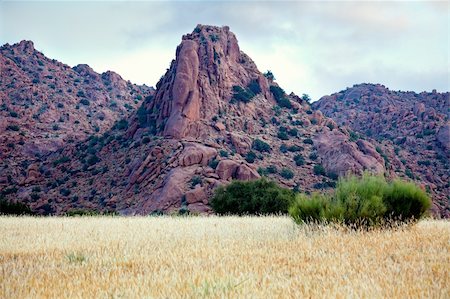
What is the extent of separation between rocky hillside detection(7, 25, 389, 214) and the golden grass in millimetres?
34327

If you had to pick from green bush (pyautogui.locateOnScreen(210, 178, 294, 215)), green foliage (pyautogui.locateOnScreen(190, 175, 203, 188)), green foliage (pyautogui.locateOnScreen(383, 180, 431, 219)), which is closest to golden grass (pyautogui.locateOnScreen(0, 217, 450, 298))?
green foliage (pyautogui.locateOnScreen(383, 180, 431, 219))

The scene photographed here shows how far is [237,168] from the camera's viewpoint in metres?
50.6

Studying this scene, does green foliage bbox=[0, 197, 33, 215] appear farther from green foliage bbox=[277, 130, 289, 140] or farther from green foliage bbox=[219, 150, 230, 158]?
green foliage bbox=[277, 130, 289, 140]

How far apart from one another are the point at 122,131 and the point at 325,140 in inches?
1156

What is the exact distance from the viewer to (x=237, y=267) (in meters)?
8.13

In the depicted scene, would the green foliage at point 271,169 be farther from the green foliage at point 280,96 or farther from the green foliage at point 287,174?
the green foliage at point 280,96

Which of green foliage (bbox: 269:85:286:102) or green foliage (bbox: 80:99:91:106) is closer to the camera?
green foliage (bbox: 269:85:286:102)

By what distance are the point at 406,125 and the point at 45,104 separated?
211ft

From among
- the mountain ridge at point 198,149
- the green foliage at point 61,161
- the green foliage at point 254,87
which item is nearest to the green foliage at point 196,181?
the mountain ridge at point 198,149

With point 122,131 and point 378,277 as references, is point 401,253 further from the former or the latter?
point 122,131

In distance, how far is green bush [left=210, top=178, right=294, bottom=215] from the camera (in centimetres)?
3434

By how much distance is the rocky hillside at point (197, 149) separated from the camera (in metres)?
50.7

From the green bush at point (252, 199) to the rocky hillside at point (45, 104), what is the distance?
3476 cm

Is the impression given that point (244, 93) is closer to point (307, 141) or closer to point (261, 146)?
point (261, 146)
